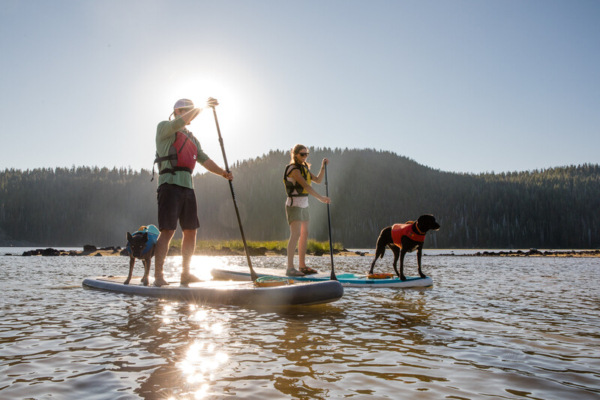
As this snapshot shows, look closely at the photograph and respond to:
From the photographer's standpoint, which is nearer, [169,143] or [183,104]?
[169,143]

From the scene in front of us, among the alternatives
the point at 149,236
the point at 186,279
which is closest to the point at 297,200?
the point at 186,279

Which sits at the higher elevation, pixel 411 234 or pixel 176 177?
pixel 176 177

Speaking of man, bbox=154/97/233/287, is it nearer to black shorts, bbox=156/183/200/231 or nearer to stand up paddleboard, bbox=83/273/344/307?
black shorts, bbox=156/183/200/231

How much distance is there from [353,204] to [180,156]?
13968cm

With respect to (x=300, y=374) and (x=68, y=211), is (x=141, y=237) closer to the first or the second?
(x=300, y=374)

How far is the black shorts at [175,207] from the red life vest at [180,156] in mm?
296

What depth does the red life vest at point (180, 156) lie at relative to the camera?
699 cm

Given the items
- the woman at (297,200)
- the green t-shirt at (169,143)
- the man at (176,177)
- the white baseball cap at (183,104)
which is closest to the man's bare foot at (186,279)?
the man at (176,177)

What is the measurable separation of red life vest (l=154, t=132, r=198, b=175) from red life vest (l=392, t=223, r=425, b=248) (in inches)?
184

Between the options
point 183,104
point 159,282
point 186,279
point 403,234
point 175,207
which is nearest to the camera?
point 175,207

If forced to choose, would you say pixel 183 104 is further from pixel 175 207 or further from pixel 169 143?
pixel 175 207

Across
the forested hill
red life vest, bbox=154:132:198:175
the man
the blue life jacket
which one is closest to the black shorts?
the man

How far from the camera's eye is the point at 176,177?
6957 millimetres

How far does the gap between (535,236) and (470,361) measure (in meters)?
147
